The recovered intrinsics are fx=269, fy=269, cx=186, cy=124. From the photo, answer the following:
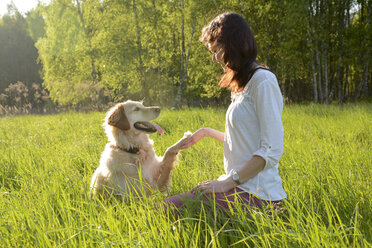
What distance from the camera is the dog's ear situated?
307 cm

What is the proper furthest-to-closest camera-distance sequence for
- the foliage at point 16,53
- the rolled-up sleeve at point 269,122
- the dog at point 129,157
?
the foliage at point 16,53 < the dog at point 129,157 < the rolled-up sleeve at point 269,122

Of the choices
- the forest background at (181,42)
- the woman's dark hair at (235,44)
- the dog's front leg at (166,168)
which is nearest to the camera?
the woman's dark hair at (235,44)

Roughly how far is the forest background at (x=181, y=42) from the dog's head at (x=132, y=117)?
1310cm

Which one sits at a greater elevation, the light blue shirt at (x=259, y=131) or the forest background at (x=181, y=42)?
the forest background at (x=181, y=42)

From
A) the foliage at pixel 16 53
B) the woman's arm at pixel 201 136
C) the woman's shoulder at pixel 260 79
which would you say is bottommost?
the woman's arm at pixel 201 136

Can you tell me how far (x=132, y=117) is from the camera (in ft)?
10.7

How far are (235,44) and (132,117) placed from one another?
5.38 feet

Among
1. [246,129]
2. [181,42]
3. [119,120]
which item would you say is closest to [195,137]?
[246,129]

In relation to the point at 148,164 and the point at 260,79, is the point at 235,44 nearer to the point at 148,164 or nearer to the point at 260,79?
the point at 260,79

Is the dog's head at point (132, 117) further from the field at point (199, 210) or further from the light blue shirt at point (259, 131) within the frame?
the light blue shirt at point (259, 131)

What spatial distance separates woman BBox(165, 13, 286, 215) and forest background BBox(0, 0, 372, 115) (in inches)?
544

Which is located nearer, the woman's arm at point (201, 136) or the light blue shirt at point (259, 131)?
the light blue shirt at point (259, 131)

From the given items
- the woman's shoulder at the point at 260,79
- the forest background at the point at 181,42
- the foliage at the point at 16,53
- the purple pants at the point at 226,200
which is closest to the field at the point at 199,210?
the purple pants at the point at 226,200

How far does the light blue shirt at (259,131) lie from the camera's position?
192 centimetres
